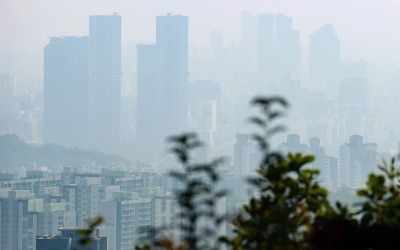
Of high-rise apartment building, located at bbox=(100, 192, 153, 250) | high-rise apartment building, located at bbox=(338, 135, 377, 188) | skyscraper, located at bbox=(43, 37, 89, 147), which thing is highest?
skyscraper, located at bbox=(43, 37, 89, 147)

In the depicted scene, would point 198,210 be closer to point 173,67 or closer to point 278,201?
point 278,201

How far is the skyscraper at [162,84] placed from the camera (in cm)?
5941

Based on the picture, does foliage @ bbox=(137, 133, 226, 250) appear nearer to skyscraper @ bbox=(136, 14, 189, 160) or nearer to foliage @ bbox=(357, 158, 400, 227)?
foliage @ bbox=(357, 158, 400, 227)

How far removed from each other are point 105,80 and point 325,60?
11.4 meters

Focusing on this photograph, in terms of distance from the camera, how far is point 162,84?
6341 centimetres

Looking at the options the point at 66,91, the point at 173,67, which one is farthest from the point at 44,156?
the point at 173,67

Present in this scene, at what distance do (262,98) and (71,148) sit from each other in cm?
5554

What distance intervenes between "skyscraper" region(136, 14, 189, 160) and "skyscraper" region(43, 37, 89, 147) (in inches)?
116

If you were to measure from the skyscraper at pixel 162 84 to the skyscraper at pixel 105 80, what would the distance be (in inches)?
47.9

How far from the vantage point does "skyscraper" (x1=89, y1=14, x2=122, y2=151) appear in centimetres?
6031

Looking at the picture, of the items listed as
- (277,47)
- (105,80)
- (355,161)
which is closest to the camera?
(355,161)

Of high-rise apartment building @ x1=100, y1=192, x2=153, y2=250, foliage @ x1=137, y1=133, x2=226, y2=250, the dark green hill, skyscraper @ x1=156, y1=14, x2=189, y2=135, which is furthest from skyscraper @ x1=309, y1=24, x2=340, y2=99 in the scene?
foliage @ x1=137, y1=133, x2=226, y2=250

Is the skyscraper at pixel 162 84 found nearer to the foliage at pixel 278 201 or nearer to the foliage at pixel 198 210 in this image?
the foliage at pixel 278 201

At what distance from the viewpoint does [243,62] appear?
66.3m
